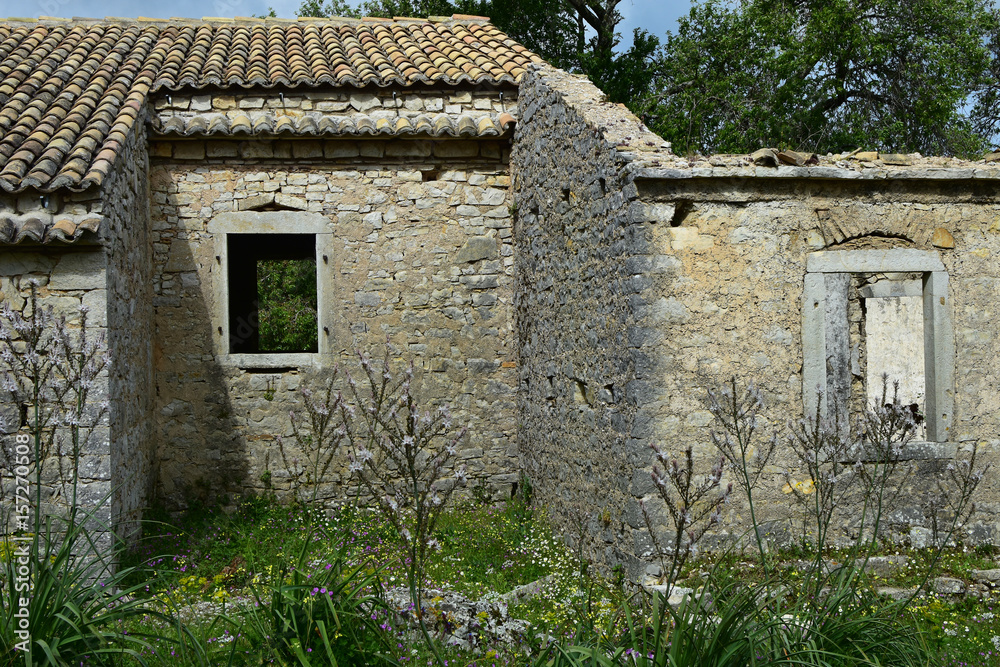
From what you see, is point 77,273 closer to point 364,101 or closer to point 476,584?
point 364,101

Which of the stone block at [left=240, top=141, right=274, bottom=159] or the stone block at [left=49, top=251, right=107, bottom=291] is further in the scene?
the stone block at [left=240, top=141, right=274, bottom=159]

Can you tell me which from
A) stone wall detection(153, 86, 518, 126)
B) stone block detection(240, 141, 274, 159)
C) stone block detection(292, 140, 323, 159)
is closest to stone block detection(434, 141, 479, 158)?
stone wall detection(153, 86, 518, 126)

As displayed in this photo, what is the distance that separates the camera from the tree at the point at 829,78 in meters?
13.6

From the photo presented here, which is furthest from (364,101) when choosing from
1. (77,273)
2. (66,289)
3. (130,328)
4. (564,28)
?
(564,28)

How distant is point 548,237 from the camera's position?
642cm

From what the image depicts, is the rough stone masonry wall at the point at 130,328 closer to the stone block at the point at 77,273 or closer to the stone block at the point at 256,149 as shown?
the stone block at the point at 77,273

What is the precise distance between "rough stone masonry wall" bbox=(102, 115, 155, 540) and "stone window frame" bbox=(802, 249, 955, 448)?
486 centimetres

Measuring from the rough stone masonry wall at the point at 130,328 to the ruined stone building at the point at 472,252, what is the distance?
0.13 ft

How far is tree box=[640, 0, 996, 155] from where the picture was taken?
1362cm

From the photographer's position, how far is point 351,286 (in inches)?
283

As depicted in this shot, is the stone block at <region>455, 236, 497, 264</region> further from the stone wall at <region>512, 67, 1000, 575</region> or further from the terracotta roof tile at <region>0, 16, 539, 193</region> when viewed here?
the stone wall at <region>512, 67, 1000, 575</region>

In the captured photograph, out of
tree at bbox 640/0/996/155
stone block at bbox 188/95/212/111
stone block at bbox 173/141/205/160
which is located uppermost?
tree at bbox 640/0/996/155

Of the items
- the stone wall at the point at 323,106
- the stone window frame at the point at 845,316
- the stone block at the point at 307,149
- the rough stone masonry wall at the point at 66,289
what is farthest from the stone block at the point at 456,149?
the stone window frame at the point at 845,316

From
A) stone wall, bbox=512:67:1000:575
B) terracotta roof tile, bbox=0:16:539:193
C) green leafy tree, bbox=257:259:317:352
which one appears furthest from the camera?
green leafy tree, bbox=257:259:317:352
